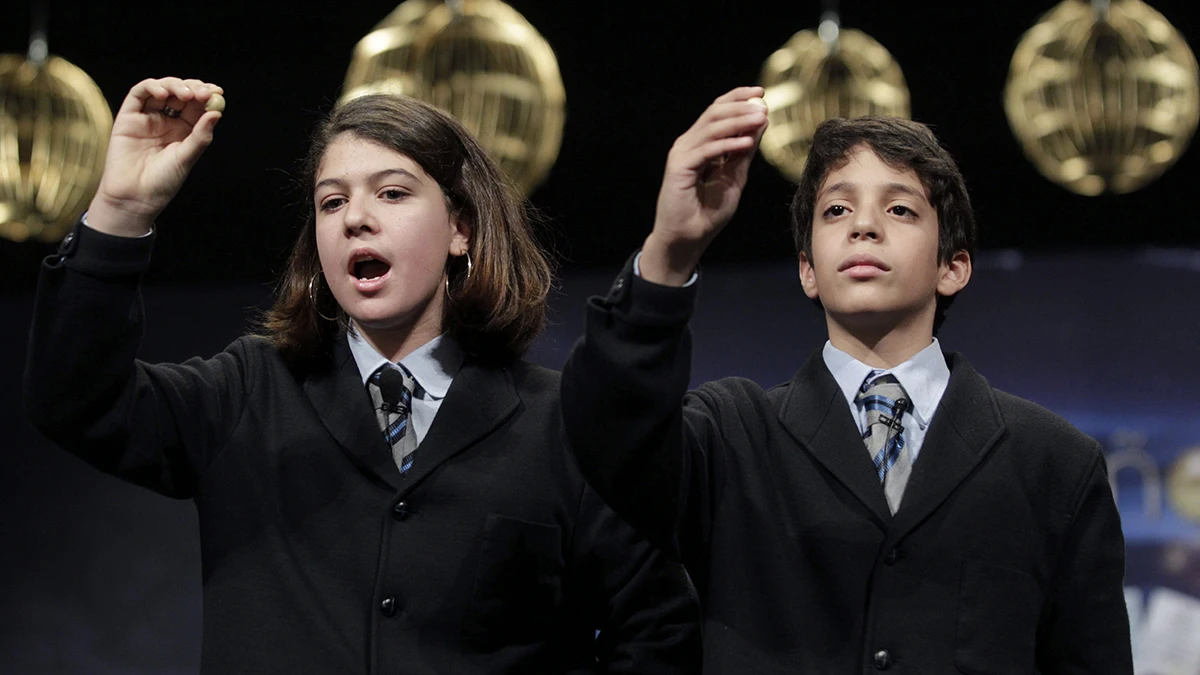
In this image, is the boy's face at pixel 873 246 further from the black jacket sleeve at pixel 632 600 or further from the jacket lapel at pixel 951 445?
the black jacket sleeve at pixel 632 600

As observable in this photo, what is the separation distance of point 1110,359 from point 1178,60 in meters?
0.97

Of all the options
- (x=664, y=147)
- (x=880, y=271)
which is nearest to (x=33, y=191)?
(x=664, y=147)

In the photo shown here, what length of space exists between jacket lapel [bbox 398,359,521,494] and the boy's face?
1.41 ft

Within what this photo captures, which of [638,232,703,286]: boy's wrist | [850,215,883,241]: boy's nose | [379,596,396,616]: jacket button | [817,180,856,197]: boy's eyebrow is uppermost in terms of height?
[817,180,856,197]: boy's eyebrow

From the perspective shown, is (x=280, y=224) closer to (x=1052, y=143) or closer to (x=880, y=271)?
(x=1052, y=143)

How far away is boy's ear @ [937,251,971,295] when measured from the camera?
6.53 ft

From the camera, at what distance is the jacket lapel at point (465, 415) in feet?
5.83

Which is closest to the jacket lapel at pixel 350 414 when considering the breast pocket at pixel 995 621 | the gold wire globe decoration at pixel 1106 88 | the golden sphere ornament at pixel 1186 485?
the breast pocket at pixel 995 621

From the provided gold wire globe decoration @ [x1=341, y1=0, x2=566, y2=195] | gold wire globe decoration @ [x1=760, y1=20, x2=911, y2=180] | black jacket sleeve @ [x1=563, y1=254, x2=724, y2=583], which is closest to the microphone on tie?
black jacket sleeve @ [x1=563, y1=254, x2=724, y2=583]

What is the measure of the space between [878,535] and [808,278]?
0.41m

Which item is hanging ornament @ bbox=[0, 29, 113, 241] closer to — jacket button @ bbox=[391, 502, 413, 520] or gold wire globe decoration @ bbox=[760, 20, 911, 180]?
gold wire globe decoration @ bbox=[760, 20, 911, 180]

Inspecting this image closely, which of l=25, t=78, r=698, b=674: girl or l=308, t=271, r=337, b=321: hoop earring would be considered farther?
l=308, t=271, r=337, b=321: hoop earring

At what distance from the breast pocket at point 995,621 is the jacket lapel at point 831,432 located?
0.42 feet

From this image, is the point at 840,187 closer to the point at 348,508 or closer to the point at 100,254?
the point at 348,508
